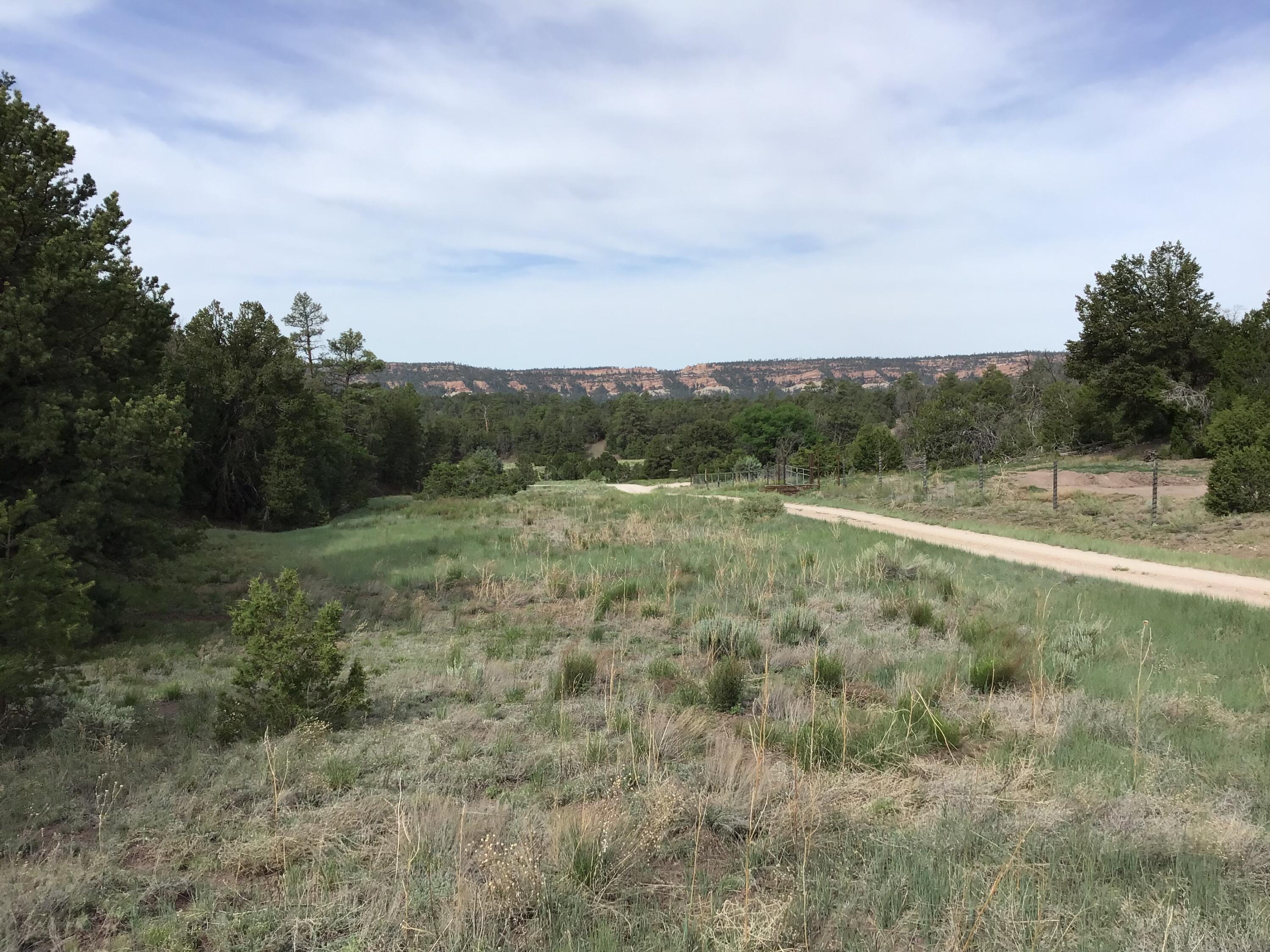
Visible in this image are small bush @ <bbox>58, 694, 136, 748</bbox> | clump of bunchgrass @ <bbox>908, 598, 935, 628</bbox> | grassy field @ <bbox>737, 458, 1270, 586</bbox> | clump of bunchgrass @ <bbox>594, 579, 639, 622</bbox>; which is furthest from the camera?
grassy field @ <bbox>737, 458, 1270, 586</bbox>

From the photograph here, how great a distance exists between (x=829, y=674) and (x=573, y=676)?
259 cm

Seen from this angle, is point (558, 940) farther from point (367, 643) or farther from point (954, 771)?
point (367, 643)

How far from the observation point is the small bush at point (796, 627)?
31.0ft

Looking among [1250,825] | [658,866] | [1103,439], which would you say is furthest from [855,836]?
[1103,439]

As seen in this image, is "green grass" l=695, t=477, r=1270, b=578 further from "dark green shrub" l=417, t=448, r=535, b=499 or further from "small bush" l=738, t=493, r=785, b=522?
"dark green shrub" l=417, t=448, r=535, b=499

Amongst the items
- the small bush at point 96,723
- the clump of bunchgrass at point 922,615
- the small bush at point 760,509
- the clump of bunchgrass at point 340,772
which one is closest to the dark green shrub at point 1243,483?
the small bush at point 760,509

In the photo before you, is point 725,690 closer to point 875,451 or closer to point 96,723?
point 96,723

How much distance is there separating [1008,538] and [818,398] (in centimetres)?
11850

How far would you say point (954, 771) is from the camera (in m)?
5.28

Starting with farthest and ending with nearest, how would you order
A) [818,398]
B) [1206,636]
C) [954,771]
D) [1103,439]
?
[818,398]
[1103,439]
[1206,636]
[954,771]

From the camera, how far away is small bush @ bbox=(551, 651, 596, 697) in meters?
7.43

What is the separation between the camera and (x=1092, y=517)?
23328 mm

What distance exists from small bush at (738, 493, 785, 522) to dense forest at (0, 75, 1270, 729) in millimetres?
13268

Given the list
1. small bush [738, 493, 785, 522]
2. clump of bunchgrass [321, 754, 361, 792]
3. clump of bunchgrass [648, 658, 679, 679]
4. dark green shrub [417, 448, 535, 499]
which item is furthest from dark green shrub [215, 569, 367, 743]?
dark green shrub [417, 448, 535, 499]
